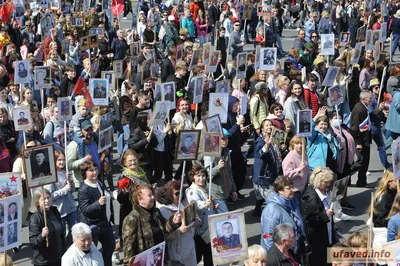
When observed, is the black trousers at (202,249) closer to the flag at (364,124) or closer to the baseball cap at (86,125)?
the baseball cap at (86,125)

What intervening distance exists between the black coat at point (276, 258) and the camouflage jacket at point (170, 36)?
14.3 meters

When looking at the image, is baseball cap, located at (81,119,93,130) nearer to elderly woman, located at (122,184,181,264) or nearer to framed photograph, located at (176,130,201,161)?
framed photograph, located at (176,130,201,161)

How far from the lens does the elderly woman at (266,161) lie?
36.2 feet

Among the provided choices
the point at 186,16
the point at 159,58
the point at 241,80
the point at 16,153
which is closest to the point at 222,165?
the point at 16,153

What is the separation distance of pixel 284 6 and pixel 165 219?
2284cm

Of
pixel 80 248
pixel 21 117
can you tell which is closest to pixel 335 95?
pixel 21 117

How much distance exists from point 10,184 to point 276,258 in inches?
121

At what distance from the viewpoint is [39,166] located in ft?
28.9

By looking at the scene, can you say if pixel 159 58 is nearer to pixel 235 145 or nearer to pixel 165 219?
pixel 235 145

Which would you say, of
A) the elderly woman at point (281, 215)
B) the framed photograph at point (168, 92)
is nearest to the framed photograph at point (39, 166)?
the elderly woman at point (281, 215)

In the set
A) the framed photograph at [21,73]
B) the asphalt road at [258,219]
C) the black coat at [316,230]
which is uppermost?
the framed photograph at [21,73]

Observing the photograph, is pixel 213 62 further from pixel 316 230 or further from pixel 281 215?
pixel 281 215

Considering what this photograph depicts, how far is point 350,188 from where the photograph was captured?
1306 cm

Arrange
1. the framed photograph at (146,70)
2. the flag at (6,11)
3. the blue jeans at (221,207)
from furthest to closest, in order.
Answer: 1. the flag at (6,11)
2. the framed photograph at (146,70)
3. the blue jeans at (221,207)
